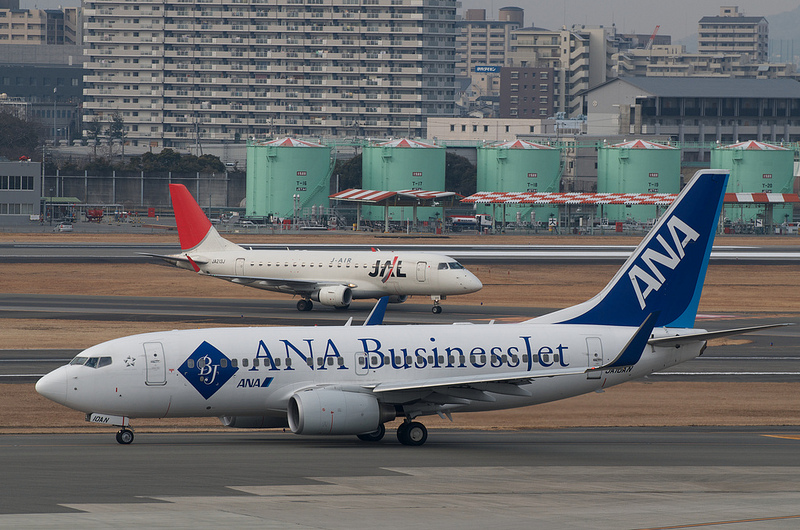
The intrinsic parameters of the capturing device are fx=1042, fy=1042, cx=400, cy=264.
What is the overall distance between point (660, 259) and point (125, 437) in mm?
19006

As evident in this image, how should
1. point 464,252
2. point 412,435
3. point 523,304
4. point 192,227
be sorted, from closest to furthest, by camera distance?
1. point 412,435
2. point 523,304
3. point 192,227
4. point 464,252

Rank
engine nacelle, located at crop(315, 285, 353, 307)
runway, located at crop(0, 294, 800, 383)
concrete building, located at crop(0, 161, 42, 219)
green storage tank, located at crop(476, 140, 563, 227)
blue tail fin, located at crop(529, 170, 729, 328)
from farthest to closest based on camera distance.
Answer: green storage tank, located at crop(476, 140, 563, 227) < concrete building, located at crop(0, 161, 42, 219) < engine nacelle, located at crop(315, 285, 353, 307) < runway, located at crop(0, 294, 800, 383) < blue tail fin, located at crop(529, 170, 729, 328)

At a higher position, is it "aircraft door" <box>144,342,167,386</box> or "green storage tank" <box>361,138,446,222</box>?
"green storage tank" <box>361,138,446,222</box>

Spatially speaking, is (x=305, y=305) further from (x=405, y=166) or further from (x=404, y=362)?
(x=405, y=166)

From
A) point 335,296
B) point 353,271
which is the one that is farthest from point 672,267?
point 353,271

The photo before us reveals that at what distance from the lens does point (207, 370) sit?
32188 mm

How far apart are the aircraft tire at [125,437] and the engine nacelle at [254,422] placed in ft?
9.58

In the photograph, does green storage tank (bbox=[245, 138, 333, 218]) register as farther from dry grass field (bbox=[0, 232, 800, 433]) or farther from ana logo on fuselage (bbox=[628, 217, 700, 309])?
ana logo on fuselage (bbox=[628, 217, 700, 309])

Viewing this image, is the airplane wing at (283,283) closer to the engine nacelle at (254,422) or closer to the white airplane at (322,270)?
the white airplane at (322,270)

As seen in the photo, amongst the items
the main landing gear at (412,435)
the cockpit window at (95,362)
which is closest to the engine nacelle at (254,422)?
the main landing gear at (412,435)

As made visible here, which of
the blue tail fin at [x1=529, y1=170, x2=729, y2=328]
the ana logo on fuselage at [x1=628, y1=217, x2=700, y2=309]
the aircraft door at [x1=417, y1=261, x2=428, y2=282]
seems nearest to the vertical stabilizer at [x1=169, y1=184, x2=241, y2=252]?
the aircraft door at [x1=417, y1=261, x2=428, y2=282]

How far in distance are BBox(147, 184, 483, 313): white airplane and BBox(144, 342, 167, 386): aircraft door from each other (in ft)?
139

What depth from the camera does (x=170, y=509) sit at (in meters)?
23.7

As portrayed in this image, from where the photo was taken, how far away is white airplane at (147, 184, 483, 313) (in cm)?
7456
